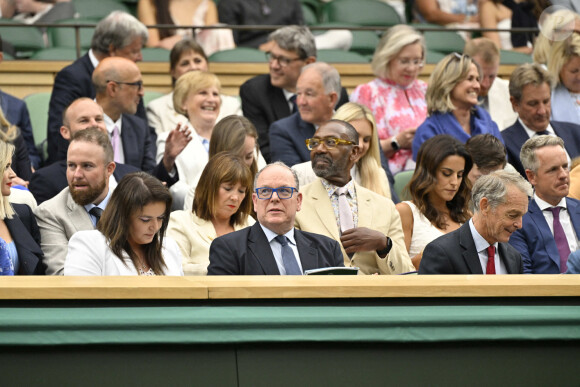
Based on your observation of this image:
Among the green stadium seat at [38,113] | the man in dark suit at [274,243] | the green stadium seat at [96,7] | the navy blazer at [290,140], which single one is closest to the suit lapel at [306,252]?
the man in dark suit at [274,243]

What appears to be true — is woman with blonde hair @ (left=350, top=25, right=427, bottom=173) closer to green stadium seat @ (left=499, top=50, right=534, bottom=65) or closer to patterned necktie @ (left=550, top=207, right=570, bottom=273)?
patterned necktie @ (left=550, top=207, right=570, bottom=273)

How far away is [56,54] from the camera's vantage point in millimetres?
6871

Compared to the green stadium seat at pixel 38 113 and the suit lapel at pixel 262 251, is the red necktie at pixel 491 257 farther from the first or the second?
the green stadium seat at pixel 38 113

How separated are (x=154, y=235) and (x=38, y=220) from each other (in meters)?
0.66

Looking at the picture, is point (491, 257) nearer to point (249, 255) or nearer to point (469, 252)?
point (469, 252)

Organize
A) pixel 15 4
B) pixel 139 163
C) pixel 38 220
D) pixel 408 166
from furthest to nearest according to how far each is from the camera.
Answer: pixel 15 4 → pixel 408 166 → pixel 139 163 → pixel 38 220

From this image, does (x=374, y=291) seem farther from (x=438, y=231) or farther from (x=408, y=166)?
(x=408, y=166)

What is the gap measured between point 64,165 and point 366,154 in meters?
1.54

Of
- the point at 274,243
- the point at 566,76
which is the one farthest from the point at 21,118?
the point at 566,76

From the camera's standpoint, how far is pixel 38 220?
13.8 ft

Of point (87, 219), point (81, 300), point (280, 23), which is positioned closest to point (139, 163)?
point (87, 219)

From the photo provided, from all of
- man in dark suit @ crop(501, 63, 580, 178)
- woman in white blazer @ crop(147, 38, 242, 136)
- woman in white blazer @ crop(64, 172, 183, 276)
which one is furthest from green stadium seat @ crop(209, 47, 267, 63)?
woman in white blazer @ crop(64, 172, 183, 276)

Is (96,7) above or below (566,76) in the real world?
above

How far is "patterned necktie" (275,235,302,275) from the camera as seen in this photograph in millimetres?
3785
